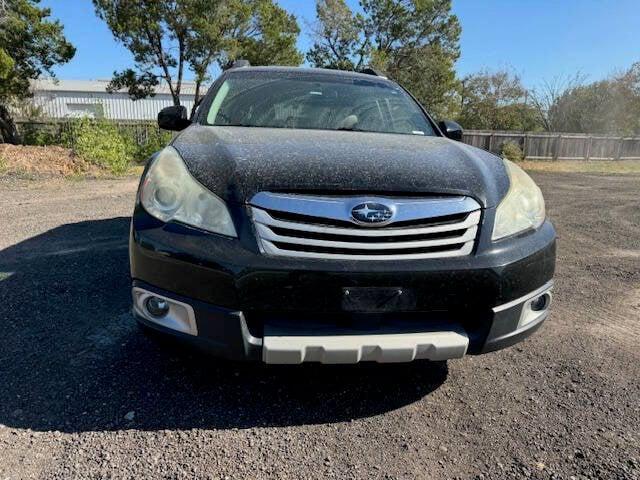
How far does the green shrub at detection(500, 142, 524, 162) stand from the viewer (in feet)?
77.7

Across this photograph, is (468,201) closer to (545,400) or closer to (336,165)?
(336,165)

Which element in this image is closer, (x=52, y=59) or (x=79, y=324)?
(x=79, y=324)

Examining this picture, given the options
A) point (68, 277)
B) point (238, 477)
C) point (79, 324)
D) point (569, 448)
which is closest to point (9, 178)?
point (68, 277)

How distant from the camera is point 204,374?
260cm

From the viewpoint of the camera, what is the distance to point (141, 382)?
2490mm

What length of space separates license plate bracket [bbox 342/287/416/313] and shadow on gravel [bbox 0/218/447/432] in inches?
24.6

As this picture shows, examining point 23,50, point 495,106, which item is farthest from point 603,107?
point 23,50

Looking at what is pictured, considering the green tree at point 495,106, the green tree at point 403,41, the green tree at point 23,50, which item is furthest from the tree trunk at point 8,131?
the green tree at point 495,106

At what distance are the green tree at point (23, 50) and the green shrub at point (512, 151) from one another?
19.4 meters

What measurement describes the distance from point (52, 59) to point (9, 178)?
1037cm

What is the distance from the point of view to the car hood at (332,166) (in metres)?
2.06

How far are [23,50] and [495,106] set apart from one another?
3199cm

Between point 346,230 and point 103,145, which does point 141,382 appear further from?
point 103,145

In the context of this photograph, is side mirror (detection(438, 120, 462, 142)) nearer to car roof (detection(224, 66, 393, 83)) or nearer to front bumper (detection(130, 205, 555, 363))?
car roof (detection(224, 66, 393, 83))
